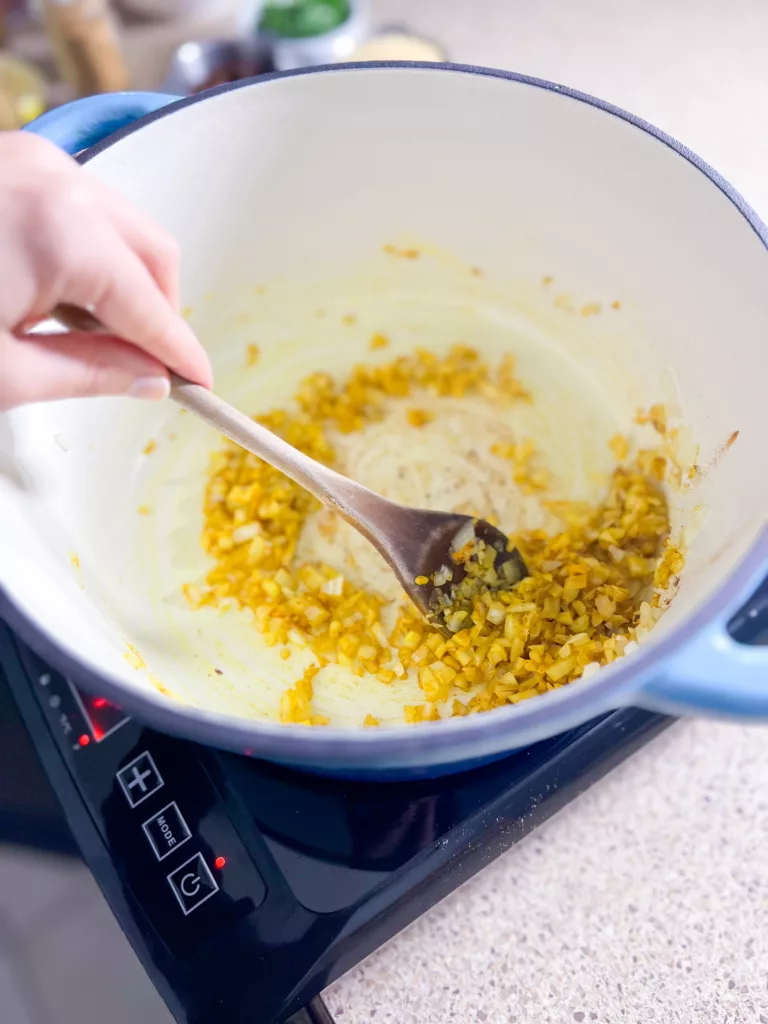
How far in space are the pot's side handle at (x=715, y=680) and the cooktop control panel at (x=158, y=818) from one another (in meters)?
0.33

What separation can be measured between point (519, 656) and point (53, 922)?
1.32ft

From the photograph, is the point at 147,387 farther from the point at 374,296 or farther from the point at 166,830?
the point at 374,296

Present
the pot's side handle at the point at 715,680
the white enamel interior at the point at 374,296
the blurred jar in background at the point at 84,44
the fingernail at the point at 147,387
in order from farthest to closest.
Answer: the blurred jar in background at the point at 84,44
the white enamel interior at the point at 374,296
the fingernail at the point at 147,387
the pot's side handle at the point at 715,680

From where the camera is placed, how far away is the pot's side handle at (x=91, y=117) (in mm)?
625

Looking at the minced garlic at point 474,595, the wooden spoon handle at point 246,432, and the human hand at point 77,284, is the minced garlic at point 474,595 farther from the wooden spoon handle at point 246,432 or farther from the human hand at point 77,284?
the human hand at point 77,284

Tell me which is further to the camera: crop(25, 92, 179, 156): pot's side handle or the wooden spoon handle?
crop(25, 92, 179, 156): pot's side handle

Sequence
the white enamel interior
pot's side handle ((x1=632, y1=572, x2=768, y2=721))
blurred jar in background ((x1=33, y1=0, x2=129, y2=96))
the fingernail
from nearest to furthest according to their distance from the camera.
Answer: pot's side handle ((x1=632, y1=572, x2=768, y2=721)) < the fingernail < the white enamel interior < blurred jar in background ((x1=33, y1=0, x2=129, y2=96))

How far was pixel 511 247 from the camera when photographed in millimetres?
848

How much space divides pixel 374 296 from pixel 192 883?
65 cm

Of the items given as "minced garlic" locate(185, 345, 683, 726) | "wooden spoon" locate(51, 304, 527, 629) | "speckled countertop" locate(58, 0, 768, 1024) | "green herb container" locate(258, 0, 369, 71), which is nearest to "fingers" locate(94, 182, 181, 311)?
"wooden spoon" locate(51, 304, 527, 629)

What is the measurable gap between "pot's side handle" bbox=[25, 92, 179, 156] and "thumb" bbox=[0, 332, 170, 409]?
0.23 m

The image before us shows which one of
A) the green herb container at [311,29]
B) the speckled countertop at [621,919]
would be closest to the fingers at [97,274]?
the speckled countertop at [621,919]

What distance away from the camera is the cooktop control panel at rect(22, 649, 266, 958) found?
554mm

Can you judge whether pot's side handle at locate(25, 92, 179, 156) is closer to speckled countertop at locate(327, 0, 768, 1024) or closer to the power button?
the power button
